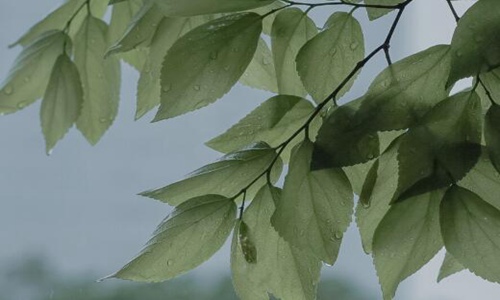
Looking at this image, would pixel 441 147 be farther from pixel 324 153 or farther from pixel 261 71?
pixel 261 71

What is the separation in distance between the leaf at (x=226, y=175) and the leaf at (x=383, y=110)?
0.13 ft

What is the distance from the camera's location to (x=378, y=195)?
0.98 feet

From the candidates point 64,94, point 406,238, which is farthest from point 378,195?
point 64,94

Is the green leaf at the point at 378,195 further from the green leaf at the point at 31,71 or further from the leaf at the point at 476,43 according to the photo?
the green leaf at the point at 31,71

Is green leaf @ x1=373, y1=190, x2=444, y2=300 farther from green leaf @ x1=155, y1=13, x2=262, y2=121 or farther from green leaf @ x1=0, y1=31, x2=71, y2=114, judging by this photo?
green leaf @ x1=0, y1=31, x2=71, y2=114

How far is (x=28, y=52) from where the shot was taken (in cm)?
41

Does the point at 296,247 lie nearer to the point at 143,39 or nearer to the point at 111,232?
the point at 143,39

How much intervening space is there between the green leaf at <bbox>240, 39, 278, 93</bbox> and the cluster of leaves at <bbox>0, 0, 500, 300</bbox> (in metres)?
0.03

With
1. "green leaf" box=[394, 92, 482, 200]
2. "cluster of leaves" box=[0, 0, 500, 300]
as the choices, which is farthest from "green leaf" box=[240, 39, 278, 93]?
"green leaf" box=[394, 92, 482, 200]

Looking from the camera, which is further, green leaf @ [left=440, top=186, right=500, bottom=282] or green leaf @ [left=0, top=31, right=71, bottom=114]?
green leaf @ [left=0, top=31, right=71, bottom=114]

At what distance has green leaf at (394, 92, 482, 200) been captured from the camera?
255 mm

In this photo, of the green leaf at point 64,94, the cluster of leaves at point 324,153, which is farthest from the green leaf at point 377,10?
the green leaf at point 64,94

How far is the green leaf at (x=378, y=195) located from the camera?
291 millimetres

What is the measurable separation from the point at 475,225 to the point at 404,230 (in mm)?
23
